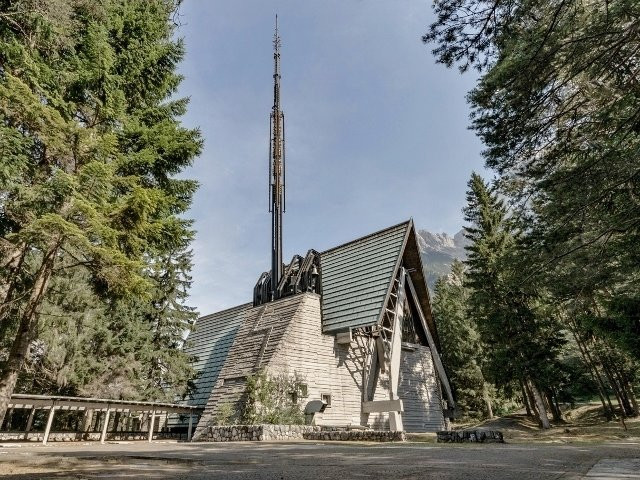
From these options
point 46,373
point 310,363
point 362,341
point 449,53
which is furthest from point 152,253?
point 46,373

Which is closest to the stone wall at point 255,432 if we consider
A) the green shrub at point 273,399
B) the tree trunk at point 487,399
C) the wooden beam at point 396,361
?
the green shrub at point 273,399

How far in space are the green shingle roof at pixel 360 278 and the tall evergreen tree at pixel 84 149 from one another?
10347 mm

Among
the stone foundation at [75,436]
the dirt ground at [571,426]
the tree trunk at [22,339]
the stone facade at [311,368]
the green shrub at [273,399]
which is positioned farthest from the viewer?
the dirt ground at [571,426]

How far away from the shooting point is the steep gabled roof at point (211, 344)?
20188 millimetres

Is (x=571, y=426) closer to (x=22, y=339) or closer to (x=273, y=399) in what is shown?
(x=273, y=399)

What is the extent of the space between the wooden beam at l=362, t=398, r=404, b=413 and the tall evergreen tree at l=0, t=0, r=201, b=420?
11.0 meters

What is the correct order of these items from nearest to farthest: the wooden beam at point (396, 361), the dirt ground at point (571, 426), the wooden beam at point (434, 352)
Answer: the wooden beam at point (396, 361), the dirt ground at point (571, 426), the wooden beam at point (434, 352)

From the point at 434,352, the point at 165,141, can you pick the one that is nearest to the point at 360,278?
the point at 434,352

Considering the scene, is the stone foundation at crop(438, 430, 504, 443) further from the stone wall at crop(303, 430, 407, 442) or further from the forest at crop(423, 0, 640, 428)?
the forest at crop(423, 0, 640, 428)

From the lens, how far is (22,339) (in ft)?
24.4

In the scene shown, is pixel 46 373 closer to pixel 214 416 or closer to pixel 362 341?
pixel 214 416

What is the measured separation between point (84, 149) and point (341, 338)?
44.1ft

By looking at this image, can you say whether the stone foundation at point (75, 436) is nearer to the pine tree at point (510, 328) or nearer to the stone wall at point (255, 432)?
the stone wall at point (255, 432)

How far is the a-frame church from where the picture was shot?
1647 centimetres
